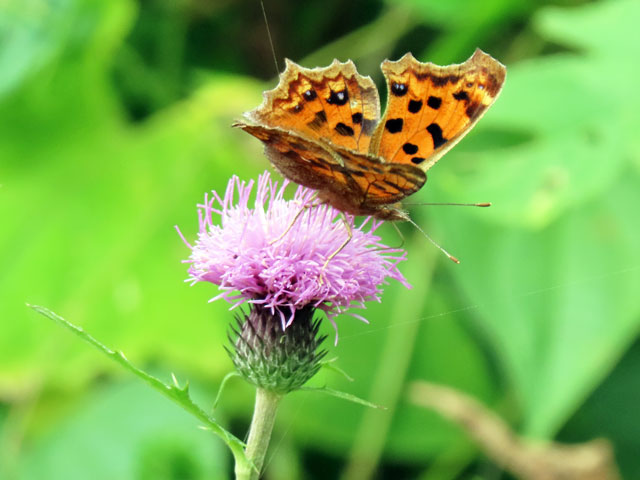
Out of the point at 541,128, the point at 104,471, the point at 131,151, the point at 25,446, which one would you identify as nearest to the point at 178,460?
the point at 104,471

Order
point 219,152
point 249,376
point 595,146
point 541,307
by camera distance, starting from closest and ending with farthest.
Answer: point 249,376 → point 595,146 → point 541,307 → point 219,152

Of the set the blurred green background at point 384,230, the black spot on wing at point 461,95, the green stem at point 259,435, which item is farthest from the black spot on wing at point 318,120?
the blurred green background at point 384,230

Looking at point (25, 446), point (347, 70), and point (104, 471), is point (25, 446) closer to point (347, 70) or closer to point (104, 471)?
point (104, 471)

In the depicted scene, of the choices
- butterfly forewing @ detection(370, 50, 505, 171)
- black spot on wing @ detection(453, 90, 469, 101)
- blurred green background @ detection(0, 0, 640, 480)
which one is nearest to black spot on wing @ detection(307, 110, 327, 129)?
butterfly forewing @ detection(370, 50, 505, 171)

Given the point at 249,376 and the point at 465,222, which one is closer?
the point at 249,376

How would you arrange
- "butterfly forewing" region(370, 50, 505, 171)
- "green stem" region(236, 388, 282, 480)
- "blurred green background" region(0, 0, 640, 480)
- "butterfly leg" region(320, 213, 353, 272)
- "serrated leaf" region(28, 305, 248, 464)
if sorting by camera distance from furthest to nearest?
"blurred green background" region(0, 0, 640, 480), "butterfly forewing" region(370, 50, 505, 171), "butterfly leg" region(320, 213, 353, 272), "green stem" region(236, 388, 282, 480), "serrated leaf" region(28, 305, 248, 464)

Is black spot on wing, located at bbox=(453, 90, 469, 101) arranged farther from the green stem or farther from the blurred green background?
the blurred green background

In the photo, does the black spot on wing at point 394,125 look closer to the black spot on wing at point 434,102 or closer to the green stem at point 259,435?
the black spot on wing at point 434,102

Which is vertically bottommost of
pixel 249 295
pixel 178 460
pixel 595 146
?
pixel 178 460
